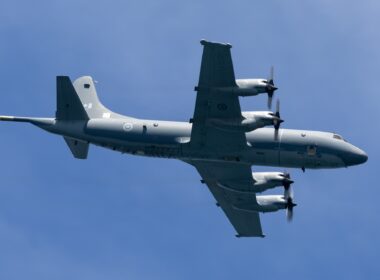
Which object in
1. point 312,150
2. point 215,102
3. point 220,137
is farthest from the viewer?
point 312,150

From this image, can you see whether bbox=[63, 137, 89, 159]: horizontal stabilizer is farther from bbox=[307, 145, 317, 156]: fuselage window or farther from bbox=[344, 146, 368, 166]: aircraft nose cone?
bbox=[344, 146, 368, 166]: aircraft nose cone

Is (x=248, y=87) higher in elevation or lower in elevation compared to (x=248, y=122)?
higher

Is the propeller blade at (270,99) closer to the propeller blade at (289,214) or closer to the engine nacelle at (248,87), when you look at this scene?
the engine nacelle at (248,87)

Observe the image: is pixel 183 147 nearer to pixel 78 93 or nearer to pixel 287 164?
pixel 287 164

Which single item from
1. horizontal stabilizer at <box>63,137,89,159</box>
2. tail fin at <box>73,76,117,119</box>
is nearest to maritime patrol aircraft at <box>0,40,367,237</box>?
horizontal stabilizer at <box>63,137,89,159</box>

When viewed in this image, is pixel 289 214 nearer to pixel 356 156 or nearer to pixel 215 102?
pixel 356 156

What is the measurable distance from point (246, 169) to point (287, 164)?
429cm

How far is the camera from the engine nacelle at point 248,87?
72.9 metres

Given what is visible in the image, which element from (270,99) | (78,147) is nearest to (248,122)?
(270,99)

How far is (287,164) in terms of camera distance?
77.9 metres

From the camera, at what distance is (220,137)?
7619 cm

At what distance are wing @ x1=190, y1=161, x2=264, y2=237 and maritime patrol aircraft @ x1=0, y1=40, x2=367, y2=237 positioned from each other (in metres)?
0.08

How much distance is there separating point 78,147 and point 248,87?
15849 mm

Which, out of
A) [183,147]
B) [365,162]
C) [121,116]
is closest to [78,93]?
[121,116]
